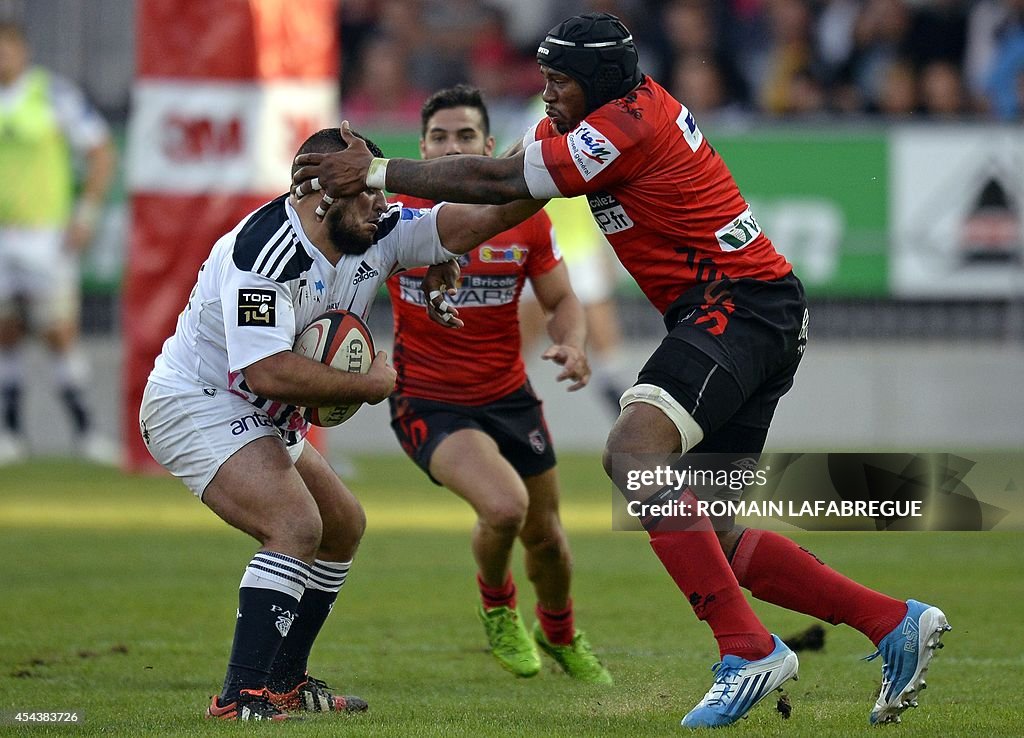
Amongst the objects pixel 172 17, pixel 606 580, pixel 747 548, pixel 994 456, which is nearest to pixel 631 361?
pixel 994 456

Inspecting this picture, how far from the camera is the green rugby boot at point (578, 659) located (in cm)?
702

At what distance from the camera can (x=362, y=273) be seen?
20.3ft

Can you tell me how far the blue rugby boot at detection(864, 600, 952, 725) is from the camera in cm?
566

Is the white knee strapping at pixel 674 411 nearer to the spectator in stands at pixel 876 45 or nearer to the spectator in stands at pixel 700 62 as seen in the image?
the spectator in stands at pixel 700 62

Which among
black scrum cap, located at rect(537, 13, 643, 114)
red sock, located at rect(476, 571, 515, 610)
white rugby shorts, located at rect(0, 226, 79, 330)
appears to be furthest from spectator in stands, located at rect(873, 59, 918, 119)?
black scrum cap, located at rect(537, 13, 643, 114)

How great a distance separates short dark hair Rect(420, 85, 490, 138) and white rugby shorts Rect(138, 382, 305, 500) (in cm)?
221

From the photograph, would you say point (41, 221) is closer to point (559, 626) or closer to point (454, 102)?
point (454, 102)

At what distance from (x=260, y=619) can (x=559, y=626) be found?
1.78 m

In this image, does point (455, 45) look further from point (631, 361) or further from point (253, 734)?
point (253, 734)

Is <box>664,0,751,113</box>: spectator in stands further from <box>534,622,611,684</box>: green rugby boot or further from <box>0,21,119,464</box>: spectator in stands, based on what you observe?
<box>534,622,611,684</box>: green rugby boot

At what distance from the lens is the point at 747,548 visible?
6020mm

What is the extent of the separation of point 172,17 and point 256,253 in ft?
29.2

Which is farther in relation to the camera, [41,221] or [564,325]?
[41,221]

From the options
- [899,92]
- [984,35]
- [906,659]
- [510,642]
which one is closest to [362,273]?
[510,642]
